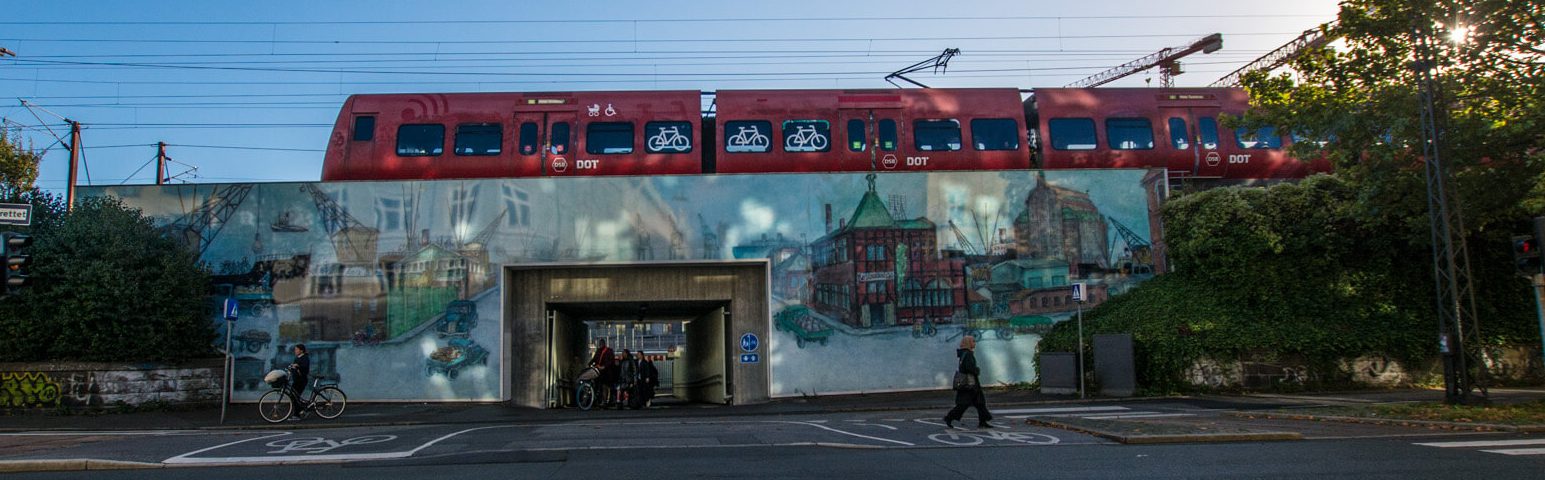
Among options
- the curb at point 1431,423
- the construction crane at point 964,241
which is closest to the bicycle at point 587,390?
the construction crane at point 964,241

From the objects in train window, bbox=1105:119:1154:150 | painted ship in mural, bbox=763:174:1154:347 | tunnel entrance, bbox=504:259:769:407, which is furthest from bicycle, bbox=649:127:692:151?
train window, bbox=1105:119:1154:150

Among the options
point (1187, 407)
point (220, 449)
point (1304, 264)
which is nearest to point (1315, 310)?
point (1304, 264)

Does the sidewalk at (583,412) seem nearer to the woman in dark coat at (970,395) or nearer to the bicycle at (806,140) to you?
the woman in dark coat at (970,395)

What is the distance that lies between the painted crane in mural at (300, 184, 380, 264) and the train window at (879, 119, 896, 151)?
12.3m

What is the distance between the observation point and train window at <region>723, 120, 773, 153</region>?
2431 centimetres

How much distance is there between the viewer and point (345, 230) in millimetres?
23453

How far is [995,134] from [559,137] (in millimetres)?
10878

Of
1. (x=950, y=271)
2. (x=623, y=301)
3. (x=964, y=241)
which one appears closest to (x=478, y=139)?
(x=623, y=301)

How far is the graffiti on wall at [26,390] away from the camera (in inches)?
786

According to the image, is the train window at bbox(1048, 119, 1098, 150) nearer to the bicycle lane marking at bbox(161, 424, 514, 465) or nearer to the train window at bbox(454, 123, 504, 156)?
the train window at bbox(454, 123, 504, 156)

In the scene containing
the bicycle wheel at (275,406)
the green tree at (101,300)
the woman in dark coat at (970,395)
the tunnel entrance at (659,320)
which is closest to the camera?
the woman in dark coat at (970,395)

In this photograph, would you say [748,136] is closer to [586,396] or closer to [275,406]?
[586,396]

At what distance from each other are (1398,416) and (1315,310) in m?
9.71

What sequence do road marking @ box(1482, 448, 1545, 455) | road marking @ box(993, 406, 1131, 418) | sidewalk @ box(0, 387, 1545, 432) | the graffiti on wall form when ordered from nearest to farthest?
road marking @ box(1482, 448, 1545, 455) < road marking @ box(993, 406, 1131, 418) < sidewalk @ box(0, 387, 1545, 432) < the graffiti on wall
